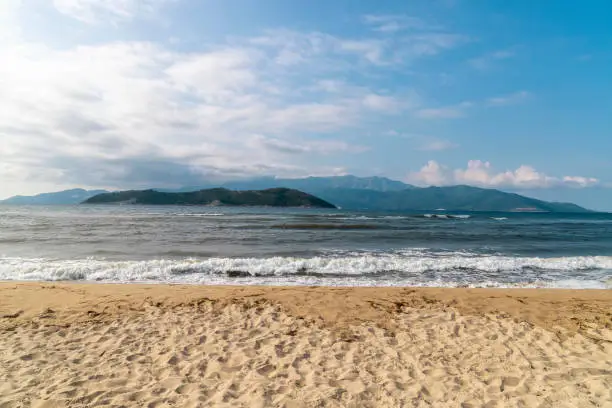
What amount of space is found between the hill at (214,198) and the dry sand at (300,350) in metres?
149

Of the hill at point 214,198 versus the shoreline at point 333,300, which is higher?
the hill at point 214,198

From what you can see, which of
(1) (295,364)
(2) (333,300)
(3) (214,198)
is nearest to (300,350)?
(1) (295,364)

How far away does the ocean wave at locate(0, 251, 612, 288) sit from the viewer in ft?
40.5

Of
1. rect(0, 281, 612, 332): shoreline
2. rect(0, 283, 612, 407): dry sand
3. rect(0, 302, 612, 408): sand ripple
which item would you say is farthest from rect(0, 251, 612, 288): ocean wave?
rect(0, 302, 612, 408): sand ripple

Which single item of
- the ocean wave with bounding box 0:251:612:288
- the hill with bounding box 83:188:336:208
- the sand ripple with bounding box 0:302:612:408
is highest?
the hill with bounding box 83:188:336:208

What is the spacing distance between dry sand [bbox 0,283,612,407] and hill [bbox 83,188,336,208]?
149 meters

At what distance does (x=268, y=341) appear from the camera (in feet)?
20.3

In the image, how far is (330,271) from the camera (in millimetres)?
14008

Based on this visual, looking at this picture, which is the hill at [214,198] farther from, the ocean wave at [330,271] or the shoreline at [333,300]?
the shoreline at [333,300]

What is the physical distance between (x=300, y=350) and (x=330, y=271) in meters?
8.26

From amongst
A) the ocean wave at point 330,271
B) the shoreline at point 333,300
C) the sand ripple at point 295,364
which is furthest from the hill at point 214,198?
the sand ripple at point 295,364

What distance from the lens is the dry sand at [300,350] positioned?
177 inches

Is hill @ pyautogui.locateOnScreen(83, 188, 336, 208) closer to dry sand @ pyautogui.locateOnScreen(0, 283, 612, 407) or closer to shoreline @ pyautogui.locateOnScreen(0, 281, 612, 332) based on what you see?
shoreline @ pyautogui.locateOnScreen(0, 281, 612, 332)

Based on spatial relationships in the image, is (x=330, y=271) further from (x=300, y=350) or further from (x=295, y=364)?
(x=295, y=364)
